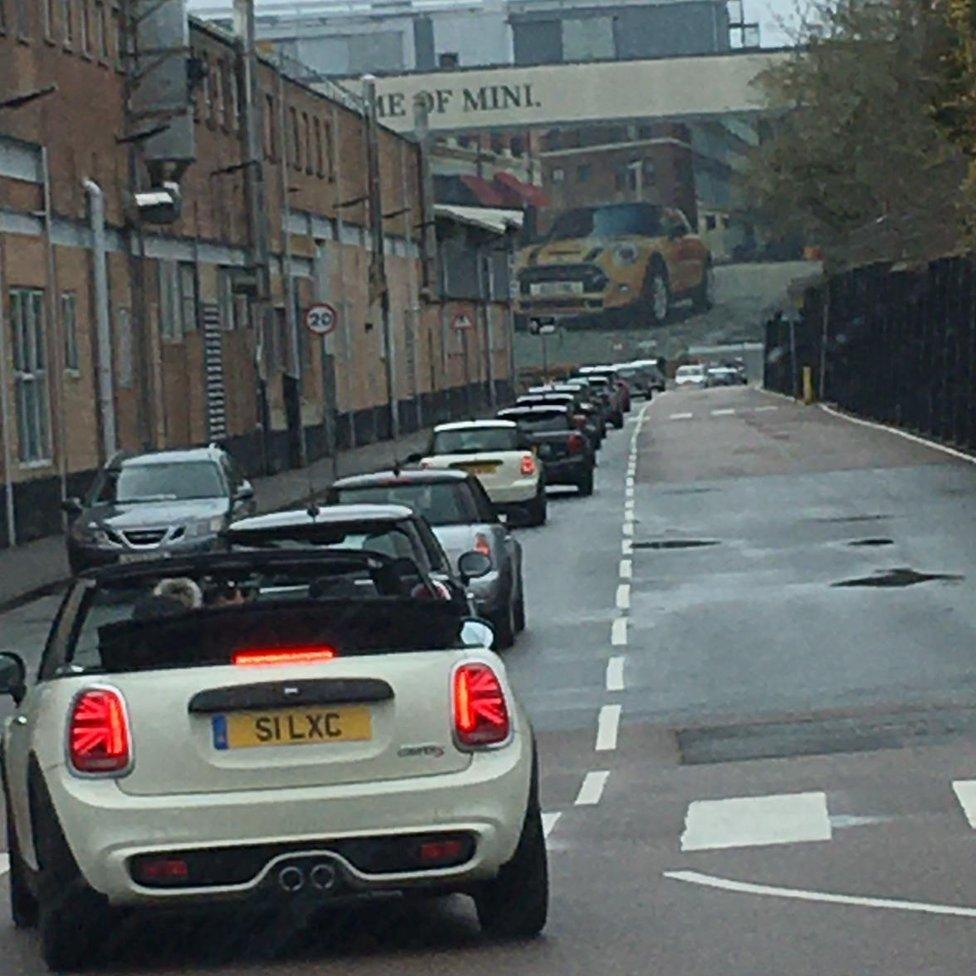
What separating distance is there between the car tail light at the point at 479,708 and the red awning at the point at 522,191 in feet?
Result: 435

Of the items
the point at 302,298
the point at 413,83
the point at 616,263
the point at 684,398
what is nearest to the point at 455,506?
the point at 302,298

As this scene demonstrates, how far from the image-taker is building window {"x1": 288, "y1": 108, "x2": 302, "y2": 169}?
71062mm

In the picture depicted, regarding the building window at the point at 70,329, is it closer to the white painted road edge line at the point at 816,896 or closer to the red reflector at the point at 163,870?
the white painted road edge line at the point at 816,896

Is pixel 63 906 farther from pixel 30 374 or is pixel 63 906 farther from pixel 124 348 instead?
pixel 124 348

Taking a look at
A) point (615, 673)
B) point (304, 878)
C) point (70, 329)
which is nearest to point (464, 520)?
point (615, 673)

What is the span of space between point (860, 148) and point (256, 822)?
218 feet

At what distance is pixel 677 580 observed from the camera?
2992 centimetres

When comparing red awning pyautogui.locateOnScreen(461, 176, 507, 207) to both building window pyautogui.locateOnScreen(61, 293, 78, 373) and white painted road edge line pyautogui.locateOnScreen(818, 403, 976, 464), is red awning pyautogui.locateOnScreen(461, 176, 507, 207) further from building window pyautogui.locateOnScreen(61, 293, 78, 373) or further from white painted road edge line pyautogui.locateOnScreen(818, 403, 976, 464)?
building window pyautogui.locateOnScreen(61, 293, 78, 373)

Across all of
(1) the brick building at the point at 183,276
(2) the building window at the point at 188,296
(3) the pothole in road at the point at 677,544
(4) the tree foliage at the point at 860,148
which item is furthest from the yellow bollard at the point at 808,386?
(3) the pothole in road at the point at 677,544

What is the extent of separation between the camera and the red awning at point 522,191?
5655 inches

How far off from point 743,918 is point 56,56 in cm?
3908

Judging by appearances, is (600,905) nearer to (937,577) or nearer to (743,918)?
(743,918)

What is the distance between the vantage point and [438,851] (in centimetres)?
991

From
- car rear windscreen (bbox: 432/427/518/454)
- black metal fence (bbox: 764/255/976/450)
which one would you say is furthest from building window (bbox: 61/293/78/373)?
black metal fence (bbox: 764/255/976/450)
